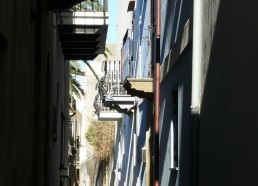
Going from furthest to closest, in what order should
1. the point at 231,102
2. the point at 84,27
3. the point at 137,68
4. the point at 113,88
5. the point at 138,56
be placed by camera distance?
the point at 113,88, the point at 137,68, the point at 138,56, the point at 84,27, the point at 231,102

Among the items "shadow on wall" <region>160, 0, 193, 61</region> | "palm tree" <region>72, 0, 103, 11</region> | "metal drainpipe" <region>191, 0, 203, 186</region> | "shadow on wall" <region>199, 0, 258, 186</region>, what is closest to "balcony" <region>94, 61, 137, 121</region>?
"palm tree" <region>72, 0, 103, 11</region>

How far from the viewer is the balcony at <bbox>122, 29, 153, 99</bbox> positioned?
51.5 ft

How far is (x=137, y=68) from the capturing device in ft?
67.9

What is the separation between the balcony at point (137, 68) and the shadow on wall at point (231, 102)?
277 inches

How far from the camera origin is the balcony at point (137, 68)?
15688mm

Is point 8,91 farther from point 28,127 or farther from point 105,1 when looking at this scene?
point 105,1

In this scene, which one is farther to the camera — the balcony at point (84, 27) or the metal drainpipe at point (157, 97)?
the metal drainpipe at point (157, 97)

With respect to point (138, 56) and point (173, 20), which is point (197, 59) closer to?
point (173, 20)

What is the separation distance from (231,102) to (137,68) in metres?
14.0

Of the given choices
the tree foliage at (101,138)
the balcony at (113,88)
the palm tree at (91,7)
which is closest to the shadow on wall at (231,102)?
the palm tree at (91,7)

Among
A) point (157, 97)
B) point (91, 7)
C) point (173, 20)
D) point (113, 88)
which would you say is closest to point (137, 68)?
point (113, 88)

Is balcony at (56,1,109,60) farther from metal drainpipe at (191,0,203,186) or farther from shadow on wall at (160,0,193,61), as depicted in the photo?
metal drainpipe at (191,0,203,186)

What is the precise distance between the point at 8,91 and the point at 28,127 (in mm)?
1928

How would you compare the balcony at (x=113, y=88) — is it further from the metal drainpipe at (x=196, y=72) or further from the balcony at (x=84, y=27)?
the metal drainpipe at (x=196, y=72)
